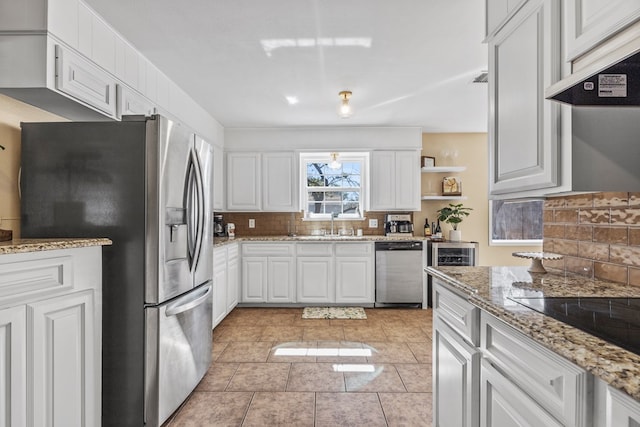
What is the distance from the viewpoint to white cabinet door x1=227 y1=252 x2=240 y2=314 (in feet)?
13.5

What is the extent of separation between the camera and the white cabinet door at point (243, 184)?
16.2ft

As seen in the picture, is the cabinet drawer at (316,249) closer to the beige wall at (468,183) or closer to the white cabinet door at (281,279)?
the white cabinet door at (281,279)

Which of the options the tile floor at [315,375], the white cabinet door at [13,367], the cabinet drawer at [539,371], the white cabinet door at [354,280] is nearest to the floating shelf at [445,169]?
the white cabinet door at [354,280]

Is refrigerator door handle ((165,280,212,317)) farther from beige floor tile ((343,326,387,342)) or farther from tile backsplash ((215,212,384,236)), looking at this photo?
tile backsplash ((215,212,384,236))

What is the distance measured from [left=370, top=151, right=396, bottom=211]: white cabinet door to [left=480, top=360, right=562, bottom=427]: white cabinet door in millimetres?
3789

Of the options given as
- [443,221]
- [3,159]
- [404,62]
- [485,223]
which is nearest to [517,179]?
[404,62]

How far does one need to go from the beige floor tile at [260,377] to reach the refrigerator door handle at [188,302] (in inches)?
25.9

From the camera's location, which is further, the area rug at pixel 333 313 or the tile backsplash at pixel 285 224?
the tile backsplash at pixel 285 224

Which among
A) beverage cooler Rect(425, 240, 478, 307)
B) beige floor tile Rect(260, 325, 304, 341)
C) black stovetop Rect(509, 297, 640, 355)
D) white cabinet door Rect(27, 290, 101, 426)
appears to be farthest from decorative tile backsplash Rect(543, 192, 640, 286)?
beverage cooler Rect(425, 240, 478, 307)

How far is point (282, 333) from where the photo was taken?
367cm

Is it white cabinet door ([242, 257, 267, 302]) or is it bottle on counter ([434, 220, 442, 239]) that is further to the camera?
bottle on counter ([434, 220, 442, 239])

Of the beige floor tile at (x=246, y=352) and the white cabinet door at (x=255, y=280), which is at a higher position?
the white cabinet door at (x=255, y=280)

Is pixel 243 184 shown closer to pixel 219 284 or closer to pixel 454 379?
pixel 219 284

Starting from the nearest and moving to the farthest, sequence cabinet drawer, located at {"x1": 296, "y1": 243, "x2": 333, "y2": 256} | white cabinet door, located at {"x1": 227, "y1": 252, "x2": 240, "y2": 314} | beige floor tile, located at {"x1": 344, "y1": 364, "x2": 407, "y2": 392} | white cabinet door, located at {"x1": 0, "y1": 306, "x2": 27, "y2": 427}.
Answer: white cabinet door, located at {"x1": 0, "y1": 306, "x2": 27, "y2": 427} < beige floor tile, located at {"x1": 344, "y1": 364, "x2": 407, "y2": 392} < white cabinet door, located at {"x1": 227, "y1": 252, "x2": 240, "y2": 314} < cabinet drawer, located at {"x1": 296, "y1": 243, "x2": 333, "y2": 256}
